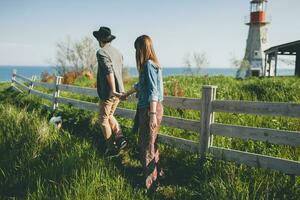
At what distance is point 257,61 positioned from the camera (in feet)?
170

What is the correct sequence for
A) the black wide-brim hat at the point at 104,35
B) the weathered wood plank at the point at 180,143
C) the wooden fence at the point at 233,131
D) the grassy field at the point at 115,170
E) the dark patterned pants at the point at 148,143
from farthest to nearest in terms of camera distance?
the black wide-brim hat at the point at 104,35, the weathered wood plank at the point at 180,143, the dark patterned pants at the point at 148,143, the wooden fence at the point at 233,131, the grassy field at the point at 115,170

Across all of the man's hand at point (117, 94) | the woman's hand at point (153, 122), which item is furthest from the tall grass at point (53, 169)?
the man's hand at point (117, 94)

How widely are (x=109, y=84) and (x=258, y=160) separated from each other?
2565 millimetres

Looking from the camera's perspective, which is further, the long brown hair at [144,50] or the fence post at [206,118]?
the fence post at [206,118]

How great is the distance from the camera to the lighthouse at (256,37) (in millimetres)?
49719

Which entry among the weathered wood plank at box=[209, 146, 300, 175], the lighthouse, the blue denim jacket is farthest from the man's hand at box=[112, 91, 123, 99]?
the lighthouse

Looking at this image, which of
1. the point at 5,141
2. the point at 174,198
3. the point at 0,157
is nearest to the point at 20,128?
the point at 5,141

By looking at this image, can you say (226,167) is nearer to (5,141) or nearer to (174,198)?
(174,198)

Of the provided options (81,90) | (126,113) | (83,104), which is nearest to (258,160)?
(126,113)

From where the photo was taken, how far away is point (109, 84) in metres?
6.16

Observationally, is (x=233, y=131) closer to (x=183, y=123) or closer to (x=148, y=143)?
(x=183, y=123)

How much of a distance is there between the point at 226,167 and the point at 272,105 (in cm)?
100

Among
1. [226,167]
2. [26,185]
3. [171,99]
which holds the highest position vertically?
[171,99]

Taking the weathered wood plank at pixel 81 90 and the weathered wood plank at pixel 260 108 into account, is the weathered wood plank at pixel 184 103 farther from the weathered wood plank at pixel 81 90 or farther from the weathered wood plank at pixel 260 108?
the weathered wood plank at pixel 81 90
